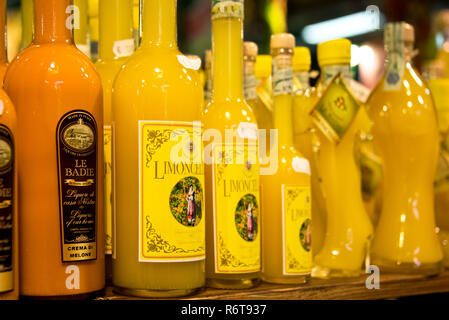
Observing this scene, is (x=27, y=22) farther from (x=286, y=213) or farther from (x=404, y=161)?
(x=404, y=161)

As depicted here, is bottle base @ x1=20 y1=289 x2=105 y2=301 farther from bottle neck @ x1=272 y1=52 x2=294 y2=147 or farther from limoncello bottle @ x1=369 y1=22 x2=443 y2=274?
limoncello bottle @ x1=369 y1=22 x2=443 y2=274

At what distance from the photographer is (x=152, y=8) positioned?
744 mm

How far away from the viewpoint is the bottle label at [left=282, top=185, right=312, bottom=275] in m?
0.83

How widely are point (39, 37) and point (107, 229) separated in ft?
0.84

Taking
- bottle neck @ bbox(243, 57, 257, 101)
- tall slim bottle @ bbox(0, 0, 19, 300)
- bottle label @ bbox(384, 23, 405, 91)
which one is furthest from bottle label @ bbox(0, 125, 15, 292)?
bottle label @ bbox(384, 23, 405, 91)

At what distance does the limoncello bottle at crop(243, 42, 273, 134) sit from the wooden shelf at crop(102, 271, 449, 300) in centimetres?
26

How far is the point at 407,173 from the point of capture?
1.03 m

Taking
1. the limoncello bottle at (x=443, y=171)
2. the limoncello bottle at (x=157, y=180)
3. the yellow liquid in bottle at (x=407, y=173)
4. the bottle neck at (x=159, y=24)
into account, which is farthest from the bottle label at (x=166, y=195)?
the limoncello bottle at (x=443, y=171)

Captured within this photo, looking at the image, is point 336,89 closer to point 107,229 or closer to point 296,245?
point 296,245

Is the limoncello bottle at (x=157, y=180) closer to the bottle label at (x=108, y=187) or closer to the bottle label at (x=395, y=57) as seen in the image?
the bottle label at (x=108, y=187)

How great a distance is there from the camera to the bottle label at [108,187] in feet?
2.51

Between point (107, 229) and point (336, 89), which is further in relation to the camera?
point (336, 89)

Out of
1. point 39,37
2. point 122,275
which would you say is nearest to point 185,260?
point 122,275

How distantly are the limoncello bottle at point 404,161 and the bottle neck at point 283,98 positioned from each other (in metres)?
0.24
